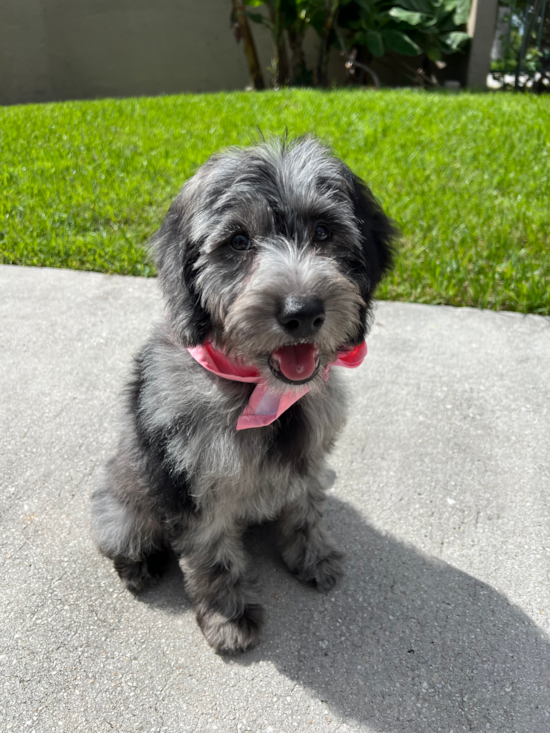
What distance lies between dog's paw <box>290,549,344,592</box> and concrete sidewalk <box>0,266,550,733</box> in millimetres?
49

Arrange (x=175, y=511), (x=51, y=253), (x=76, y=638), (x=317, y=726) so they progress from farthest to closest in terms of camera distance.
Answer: (x=51, y=253) → (x=76, y=638) → (x=175, y=511) → (x=317, y=726)

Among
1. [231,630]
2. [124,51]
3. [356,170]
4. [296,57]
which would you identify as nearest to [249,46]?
[296,57]

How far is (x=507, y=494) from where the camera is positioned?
304 cm

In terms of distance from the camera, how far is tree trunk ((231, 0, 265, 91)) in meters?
9.97

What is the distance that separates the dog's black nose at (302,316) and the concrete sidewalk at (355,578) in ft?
4.31

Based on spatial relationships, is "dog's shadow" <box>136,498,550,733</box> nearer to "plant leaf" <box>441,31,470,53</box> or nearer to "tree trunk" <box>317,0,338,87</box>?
"tree trunk" <box>317,0,338,87</box>

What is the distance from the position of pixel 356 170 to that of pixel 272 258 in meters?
4.64

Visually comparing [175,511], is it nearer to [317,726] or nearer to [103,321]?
[317,726]

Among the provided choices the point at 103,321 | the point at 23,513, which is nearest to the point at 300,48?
the point at 103,321

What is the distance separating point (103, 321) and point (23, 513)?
5.69ft

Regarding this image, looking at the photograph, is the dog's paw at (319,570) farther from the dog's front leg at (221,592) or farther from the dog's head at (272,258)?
the dog's head at (272,258)

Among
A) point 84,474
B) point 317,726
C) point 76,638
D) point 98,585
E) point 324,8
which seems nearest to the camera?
point 317,726

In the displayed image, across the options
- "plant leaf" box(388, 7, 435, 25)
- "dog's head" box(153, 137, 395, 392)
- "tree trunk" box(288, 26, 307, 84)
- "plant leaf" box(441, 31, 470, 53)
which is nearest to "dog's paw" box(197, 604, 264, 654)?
"dog's head" box(153, 137, 395, 392)

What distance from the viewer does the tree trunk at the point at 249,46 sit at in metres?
9.97
